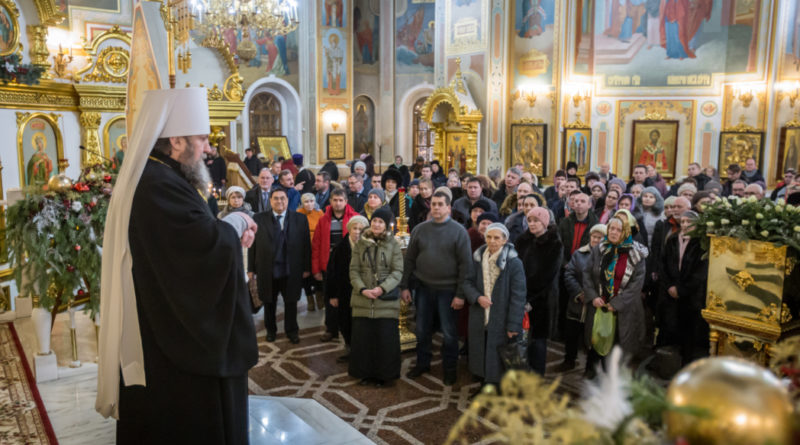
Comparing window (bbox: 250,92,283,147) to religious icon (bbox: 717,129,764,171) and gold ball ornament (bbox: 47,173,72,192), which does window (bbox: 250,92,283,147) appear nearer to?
religious icon (bbox: 717,129,764,171)

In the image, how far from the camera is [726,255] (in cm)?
461

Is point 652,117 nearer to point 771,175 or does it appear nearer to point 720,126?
point 720,126

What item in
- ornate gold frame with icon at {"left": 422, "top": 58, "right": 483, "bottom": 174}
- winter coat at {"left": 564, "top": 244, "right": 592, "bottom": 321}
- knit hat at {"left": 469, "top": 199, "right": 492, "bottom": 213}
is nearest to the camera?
winter coat at {"left": 564, "top": 244, "right": 592, "bottom": 321}

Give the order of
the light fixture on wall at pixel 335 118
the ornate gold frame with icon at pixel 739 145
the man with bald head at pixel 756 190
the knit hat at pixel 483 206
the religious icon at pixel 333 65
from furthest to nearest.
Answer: the light fixture on wall at pixel 335 118 < the religious icon at pixel 333 65 < the ornate gold frame with icon at pixel 739 145 < the man with bald head at pixel 756 190 < the knit hat at pixel 483 206

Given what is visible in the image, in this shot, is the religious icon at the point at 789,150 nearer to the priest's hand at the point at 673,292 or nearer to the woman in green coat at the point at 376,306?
the priest's hand at the point at 673,292

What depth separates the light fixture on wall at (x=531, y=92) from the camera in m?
16.5

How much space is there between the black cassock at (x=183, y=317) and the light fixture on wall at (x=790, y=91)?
1511 cm

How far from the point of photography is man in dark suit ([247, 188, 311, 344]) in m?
6.92

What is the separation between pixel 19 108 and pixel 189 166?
664cm

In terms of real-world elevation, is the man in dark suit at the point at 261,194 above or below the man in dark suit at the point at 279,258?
above

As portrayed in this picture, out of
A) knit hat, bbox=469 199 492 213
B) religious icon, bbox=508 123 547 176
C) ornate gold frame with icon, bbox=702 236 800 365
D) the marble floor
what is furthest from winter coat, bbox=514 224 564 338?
religious icon, bbox=508 123 547 176

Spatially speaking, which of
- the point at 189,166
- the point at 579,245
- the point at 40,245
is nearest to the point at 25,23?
the point at 40,245

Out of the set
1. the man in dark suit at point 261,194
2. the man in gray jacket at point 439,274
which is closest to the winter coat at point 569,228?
the man in gray jacket at point 439,274

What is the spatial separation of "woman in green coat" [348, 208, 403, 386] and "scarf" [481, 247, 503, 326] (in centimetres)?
84
